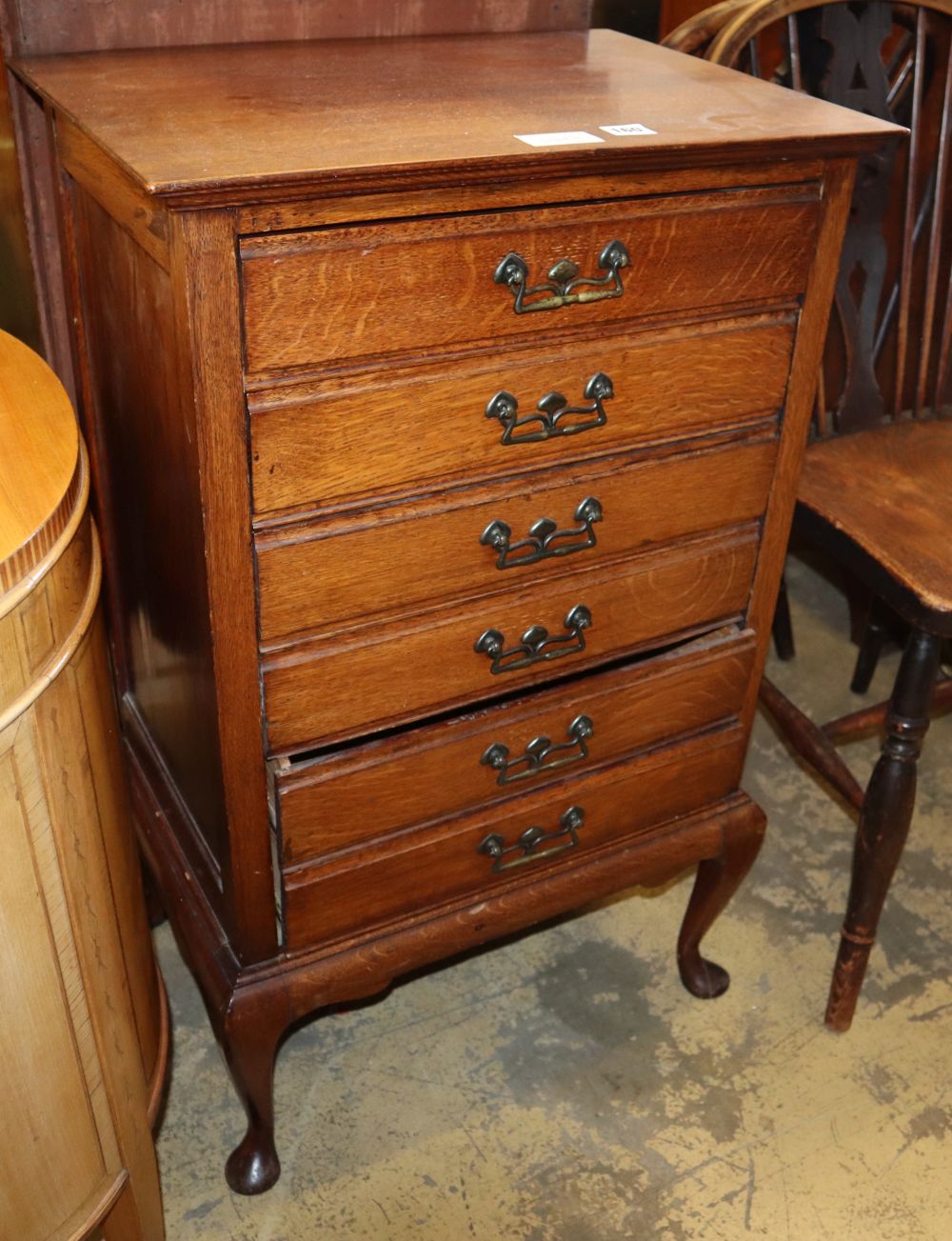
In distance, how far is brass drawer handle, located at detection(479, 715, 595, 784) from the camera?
1.36 meters

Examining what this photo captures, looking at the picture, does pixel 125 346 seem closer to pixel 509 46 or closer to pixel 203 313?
pixel 203 313

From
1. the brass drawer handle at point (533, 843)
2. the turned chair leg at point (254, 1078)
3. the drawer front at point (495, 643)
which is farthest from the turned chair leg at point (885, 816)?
the turned chair leg at point (254, 1078)

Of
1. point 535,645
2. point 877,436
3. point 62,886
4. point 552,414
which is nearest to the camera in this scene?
point 62,886

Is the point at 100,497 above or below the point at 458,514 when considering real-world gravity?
below

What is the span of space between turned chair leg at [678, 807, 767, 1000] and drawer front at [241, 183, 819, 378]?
2.22 feet

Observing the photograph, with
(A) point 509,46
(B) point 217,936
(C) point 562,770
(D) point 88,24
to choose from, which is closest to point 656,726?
(C) point 562,770

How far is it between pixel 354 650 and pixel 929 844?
4.14 feet

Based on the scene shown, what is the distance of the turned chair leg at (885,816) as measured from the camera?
1568mm

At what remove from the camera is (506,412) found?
116 centimetres

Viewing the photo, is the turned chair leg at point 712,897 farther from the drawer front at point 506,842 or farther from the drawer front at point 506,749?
the drawer front at point 506,749

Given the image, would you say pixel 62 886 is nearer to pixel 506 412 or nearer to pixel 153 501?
pixel 153 501

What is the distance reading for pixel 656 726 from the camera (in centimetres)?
147

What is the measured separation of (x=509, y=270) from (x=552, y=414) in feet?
0.50

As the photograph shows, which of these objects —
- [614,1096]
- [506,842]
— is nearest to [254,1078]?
[506,842]
